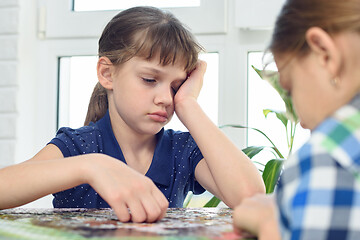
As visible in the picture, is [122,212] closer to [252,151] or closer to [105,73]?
[105,73]

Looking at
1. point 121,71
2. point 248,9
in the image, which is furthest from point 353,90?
point 248,9

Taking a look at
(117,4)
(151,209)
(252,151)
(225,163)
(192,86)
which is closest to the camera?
(151,209)

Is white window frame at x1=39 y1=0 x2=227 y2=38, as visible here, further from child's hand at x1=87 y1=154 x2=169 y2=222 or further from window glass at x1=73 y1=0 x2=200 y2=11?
child's hand at x1=87 y1=154 x2=169 y2=222

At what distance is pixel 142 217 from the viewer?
0.72 m

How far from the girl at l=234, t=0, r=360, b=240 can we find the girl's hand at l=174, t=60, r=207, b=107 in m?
0.61

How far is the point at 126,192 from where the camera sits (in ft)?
2.50

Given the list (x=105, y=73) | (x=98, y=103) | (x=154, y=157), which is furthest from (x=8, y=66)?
(x=154, y=157)

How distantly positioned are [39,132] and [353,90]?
1.84 metres

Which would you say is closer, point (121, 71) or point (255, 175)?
point (255, 175)

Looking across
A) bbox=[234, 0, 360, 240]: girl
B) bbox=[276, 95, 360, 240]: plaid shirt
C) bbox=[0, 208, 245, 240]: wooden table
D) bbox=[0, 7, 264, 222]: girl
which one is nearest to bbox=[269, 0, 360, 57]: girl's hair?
bbox=[234, 0, 360, 240]: girl

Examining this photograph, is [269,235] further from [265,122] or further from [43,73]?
[43,73]

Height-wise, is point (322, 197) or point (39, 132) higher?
point (322, 197)

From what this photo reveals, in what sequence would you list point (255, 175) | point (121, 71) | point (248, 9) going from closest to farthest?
point (255, 175)
point (121, 71)
point (248, 9)

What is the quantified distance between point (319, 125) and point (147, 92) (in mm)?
706
